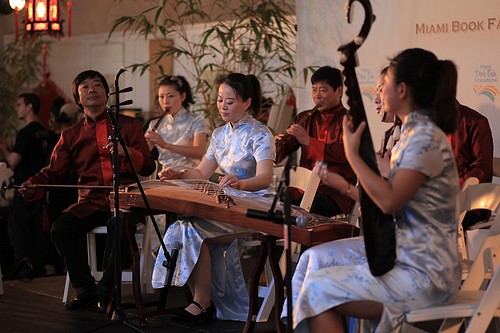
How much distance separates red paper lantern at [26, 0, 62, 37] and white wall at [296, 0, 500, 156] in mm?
2258

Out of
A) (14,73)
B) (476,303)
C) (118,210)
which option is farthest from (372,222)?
(14,73)

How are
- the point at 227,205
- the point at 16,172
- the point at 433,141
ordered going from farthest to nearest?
the point at 16,172 → the point at 227,205 → the point at 433,141

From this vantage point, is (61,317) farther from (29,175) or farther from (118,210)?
(29,175)

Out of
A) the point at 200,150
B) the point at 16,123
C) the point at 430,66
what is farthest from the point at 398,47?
the point at 16,123

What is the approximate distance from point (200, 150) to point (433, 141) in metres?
3.15

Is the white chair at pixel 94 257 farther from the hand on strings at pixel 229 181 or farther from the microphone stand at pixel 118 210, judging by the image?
the hand on strings at pixel 229 181

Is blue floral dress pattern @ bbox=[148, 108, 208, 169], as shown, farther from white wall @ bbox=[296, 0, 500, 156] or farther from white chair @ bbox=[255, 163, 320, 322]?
white chair @ bbox=[255, 163, 320, 322]

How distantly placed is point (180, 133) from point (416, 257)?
3306mm

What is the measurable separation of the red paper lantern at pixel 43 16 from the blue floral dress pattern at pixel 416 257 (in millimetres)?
5515

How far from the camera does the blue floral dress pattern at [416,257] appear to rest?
2.88 m

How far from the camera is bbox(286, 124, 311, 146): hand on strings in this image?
4961 millimetres

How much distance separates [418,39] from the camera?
5863 millimetres

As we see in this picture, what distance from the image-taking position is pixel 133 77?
1043cm

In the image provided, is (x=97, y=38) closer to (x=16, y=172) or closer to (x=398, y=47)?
(x=16, y=172)
